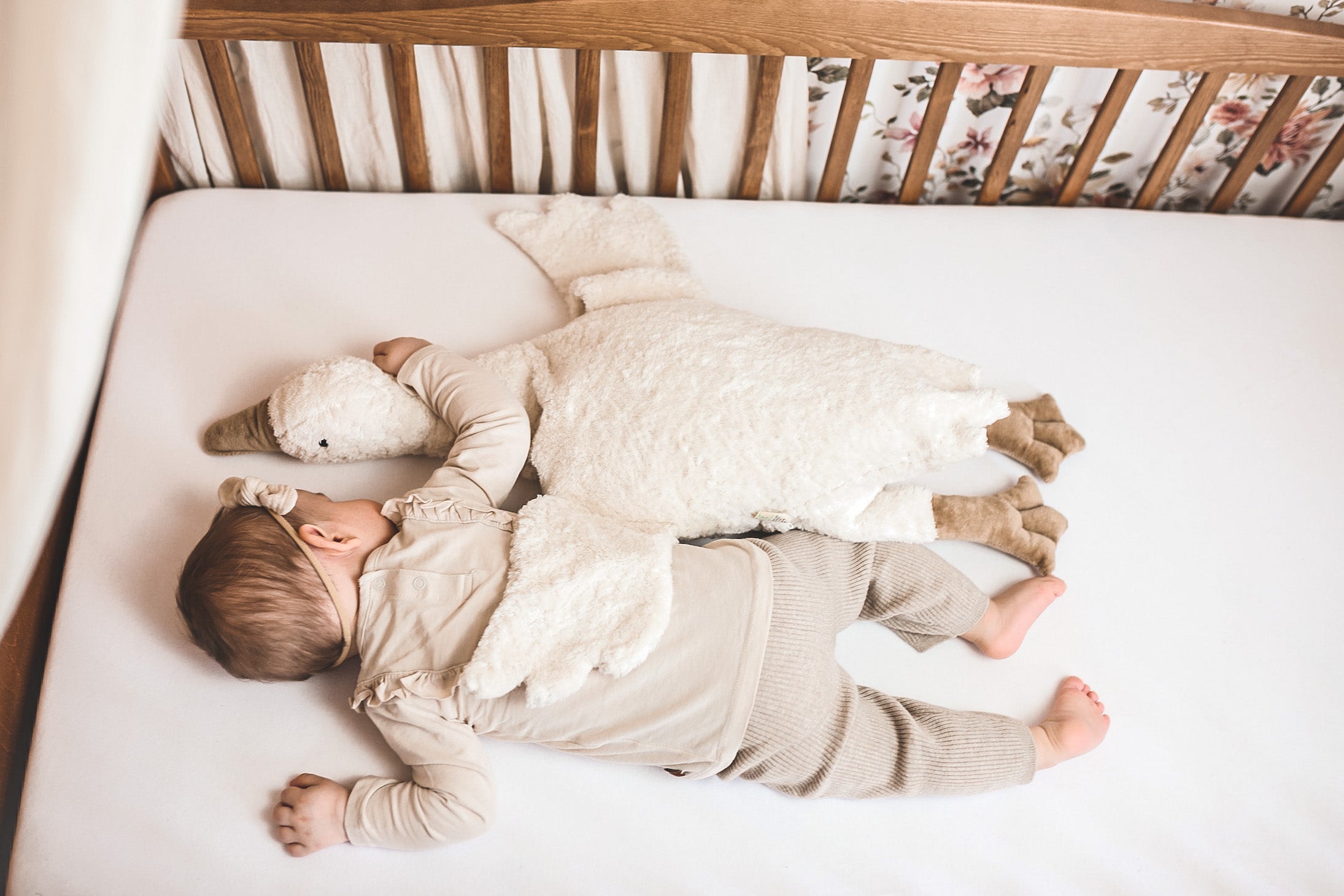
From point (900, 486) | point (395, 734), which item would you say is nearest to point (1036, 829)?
point (900, 486)

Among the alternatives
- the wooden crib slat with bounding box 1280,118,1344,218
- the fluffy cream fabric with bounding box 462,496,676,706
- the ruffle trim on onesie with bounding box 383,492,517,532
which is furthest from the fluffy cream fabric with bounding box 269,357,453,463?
the wooden crib slat with bounding box 1280,118,1344,218

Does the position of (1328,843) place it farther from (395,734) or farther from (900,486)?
(395,734)

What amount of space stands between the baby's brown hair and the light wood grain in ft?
2.06

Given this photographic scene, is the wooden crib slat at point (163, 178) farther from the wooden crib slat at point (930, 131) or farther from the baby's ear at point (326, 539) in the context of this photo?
the wooden crib slat at point (930, 131)

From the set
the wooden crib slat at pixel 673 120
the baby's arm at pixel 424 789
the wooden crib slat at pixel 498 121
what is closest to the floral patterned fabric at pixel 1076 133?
the wooden crib slat at pixel 673 120

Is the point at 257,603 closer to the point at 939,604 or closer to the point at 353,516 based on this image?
the point at 353,516

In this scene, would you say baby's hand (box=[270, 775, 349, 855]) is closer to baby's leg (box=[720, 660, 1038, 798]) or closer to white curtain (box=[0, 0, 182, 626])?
baby's leg (box=[720, 660, 1038, 798])

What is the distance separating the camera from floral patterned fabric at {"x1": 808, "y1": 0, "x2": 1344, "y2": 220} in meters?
1.29

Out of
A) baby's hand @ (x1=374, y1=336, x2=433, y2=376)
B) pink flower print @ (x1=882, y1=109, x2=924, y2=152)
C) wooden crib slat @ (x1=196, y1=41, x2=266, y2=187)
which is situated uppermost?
pink flower print @ (x1=882, y1=109, x2=924, y2=152)

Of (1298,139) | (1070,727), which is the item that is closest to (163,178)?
(1070,727)

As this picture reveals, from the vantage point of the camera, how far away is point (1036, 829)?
0.94 m

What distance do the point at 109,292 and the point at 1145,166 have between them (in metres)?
1.56

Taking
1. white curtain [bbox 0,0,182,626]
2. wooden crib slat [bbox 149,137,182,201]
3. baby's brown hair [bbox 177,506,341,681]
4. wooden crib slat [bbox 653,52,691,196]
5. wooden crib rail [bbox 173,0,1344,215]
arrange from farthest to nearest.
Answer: wooden crib slat [bbox 149,137,182,201]
wooden crib slat [bbox 653,52,691,196]
wooden crib rail [bbox 173,0,1344,215]
baby's brown hair [bbox 177,506,341,681]
white curtain [bbox 0,0,182,626]

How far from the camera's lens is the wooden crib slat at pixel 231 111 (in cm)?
115
